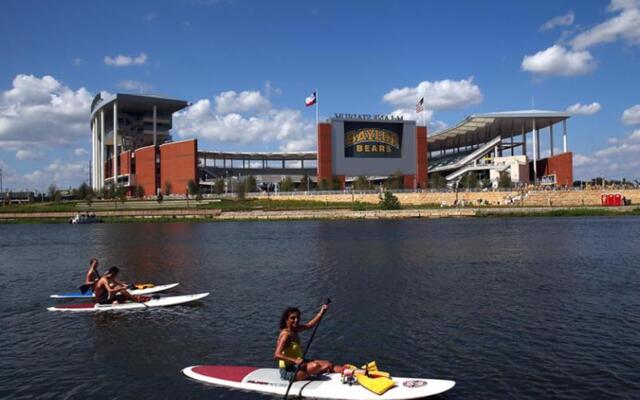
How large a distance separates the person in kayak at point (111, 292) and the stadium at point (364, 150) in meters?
107

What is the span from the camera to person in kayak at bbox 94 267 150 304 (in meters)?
22.5

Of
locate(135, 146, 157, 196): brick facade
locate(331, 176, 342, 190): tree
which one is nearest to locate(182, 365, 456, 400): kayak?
locate(331, 176, 342, 190): tree

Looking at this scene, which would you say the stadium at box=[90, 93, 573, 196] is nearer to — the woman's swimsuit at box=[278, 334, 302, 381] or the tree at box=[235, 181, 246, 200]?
the tree at box=[235, 181, 246, 200]

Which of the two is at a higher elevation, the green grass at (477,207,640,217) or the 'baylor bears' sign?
the 'baylor bears' sign

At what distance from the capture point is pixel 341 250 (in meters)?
43.4

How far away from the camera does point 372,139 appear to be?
465ft

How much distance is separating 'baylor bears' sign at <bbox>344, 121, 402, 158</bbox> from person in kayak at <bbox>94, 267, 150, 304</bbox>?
391 feet

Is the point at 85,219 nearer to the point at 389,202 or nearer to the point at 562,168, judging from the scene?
the point at 389,202

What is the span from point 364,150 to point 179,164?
4801 cm

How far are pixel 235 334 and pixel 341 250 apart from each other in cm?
2534

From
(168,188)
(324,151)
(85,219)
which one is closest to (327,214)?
(324,151)

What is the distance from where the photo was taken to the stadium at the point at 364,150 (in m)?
136

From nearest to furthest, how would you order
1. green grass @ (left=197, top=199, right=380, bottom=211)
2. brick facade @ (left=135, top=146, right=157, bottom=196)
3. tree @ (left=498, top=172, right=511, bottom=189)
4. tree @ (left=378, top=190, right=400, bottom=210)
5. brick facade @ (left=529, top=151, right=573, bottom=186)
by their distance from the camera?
tree @ (left=378, top=190, right=400, bottom=210) < green grass @ (left=197, top=199, right=380, bottom=211) < tree @ (left=498, top=172, right=511, bottom=189) < brick facade @ (left=529, top=151, right=573, bottom=186) < brick facade @ (left=135, top=146, right=157, bottom=196)

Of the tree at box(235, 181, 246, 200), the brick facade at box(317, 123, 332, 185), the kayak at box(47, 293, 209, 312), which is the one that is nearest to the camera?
the kayak at box(47, 293, 209, 312)
